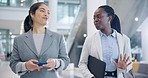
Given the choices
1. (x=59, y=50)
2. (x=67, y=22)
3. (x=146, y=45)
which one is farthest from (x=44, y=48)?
(x=67, y=22)

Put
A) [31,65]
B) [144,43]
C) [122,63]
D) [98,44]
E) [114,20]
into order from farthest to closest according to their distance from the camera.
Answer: [144,43]
[114,20]
[98,44]
[122,63]
[31,65]

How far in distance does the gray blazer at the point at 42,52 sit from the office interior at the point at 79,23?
4.25ft

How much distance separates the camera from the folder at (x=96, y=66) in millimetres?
1815

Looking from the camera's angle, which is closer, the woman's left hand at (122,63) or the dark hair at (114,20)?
the woman's left hand at (122,63)

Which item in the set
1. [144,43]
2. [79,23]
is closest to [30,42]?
[79,23]

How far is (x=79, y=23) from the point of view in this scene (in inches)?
388

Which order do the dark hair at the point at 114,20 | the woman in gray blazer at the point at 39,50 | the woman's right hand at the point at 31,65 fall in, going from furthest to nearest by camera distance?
the dark hair at the point at 114,20 → the woman in gray blazer at the point at 39,50 → the woman's right hand at the point at 31,65

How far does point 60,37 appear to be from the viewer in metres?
1.93

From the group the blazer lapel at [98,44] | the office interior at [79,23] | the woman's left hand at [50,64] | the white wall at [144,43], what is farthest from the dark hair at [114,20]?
the white wall at [144,43]

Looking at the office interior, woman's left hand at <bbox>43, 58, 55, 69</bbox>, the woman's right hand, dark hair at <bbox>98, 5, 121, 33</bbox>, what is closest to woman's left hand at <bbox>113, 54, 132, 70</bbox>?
A: dark hair at <bbox>98, 5, 121, 33</bbox>

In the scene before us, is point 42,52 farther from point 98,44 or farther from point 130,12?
point 130,12

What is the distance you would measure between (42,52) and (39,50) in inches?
1.4

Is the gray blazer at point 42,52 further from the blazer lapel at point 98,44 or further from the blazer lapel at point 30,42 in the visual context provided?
the blazer lapel at point 98,44

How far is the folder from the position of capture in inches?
71.5
